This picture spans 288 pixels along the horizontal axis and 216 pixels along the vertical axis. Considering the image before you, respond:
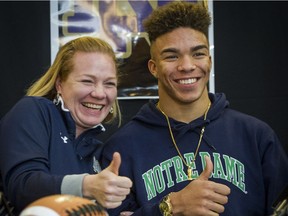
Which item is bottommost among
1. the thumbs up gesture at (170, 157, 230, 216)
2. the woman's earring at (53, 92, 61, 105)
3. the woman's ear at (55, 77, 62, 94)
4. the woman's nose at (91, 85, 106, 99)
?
the thumbs up gesture at (170, 157, 230, 216)

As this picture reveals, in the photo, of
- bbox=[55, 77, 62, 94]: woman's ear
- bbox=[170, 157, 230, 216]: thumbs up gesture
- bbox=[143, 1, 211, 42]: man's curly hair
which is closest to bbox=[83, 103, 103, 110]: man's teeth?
bbox=[55, 77, 62, 94]: woman's ear

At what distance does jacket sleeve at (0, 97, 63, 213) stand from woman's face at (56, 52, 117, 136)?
187mm

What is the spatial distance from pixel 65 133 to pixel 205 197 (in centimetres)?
50

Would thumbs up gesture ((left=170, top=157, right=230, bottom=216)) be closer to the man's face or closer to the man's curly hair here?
the man's face

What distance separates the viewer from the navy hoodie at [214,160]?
174 cm

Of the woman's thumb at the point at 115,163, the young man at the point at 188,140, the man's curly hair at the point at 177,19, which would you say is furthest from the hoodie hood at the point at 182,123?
the woman's thumb at the point at 115,163

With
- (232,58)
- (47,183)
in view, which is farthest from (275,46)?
(47,183)

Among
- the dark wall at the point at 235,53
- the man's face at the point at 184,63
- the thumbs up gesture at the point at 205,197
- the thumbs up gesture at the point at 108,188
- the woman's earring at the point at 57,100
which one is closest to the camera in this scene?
the thumbs up gesture at the point at 108,188

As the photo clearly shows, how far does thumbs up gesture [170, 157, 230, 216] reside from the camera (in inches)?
59.3

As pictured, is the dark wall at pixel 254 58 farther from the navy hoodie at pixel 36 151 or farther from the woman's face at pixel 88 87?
the navy hoodie at pixel 36 151

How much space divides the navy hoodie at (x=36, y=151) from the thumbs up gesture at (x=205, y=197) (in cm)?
38

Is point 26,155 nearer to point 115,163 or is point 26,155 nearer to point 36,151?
point 36,151

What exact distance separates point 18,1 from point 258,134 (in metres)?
1.63

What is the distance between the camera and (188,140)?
1.85 metres
